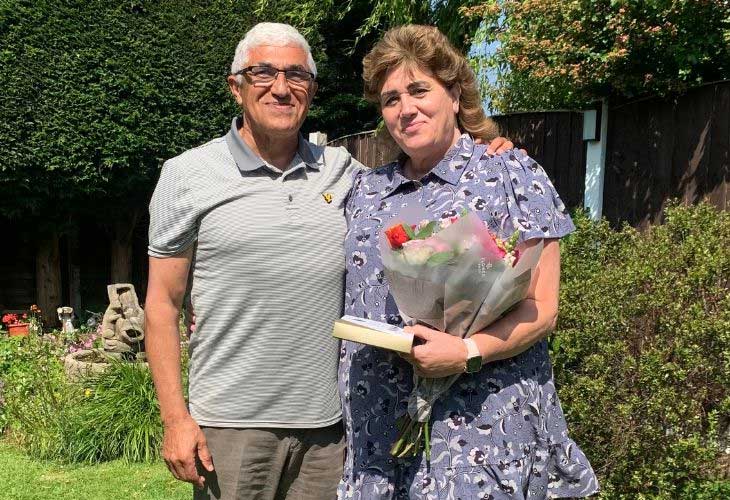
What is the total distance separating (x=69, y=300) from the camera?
12.2 meters

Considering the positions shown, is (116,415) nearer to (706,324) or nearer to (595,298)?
(595,298)

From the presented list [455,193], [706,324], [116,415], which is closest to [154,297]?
[455,193]

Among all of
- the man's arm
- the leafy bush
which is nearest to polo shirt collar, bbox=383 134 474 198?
the man's arm

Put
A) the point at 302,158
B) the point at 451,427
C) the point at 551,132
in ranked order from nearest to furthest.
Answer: the point at 451,427 < the point at 302,158 < the point at 551,132

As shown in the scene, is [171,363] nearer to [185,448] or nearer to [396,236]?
[185,448]

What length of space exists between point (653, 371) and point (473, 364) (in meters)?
1.62

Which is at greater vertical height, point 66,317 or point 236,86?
point 236,86

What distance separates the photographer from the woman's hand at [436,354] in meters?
1.92

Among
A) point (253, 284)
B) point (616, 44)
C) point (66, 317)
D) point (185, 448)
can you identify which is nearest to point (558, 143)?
point (616, 44)

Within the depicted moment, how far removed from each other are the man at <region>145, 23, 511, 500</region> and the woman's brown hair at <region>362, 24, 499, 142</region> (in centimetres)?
28

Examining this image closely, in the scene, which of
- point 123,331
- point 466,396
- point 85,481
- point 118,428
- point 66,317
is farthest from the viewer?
point 66,317

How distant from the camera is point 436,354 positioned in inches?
75.7

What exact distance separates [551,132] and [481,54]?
1.96 meters

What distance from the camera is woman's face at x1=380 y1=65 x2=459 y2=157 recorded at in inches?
86.6
